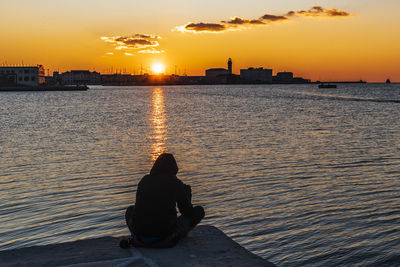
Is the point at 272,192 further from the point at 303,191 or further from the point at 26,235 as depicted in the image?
the point at 26,235

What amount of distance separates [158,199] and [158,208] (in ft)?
0.51

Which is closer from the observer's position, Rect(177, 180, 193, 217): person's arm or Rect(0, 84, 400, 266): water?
Rect(177, 180, 193, 217): person's arm

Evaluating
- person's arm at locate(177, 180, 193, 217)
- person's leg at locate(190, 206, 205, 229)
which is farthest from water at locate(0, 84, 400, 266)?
person's arm at locate(177, 180, 193, 217)

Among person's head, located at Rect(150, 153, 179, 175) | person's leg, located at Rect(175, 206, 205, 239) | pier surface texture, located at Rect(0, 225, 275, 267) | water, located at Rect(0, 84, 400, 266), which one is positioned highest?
person's head, located at Rect(150, 153, 179, 175)

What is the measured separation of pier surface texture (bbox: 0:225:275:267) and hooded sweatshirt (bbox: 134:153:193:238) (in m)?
0.34

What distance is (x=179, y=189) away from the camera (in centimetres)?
714

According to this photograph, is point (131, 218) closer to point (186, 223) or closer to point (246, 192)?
point (186, 223)

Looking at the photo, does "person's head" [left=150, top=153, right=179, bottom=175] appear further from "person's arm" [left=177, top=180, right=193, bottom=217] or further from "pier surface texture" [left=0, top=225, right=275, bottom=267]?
"pier surface texture" [left=0, top=225, right=275, bottom=267]

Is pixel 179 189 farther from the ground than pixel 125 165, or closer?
farther from the ground

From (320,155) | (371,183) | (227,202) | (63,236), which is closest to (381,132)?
(320,155)

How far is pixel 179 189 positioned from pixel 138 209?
0.75m

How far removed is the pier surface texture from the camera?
6.45 meters

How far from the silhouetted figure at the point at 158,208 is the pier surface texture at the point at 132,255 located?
162 mm

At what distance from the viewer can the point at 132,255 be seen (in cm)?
678
